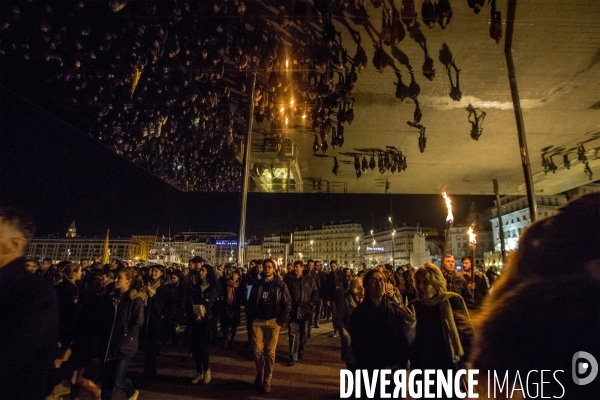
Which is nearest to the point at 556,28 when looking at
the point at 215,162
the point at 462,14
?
the point at 462,14

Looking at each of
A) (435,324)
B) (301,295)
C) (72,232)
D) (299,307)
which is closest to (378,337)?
(435,324)

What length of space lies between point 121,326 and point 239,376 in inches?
100

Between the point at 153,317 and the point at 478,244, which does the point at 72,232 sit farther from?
the point at 478,244

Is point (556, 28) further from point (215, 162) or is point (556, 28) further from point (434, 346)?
point (215, 162)

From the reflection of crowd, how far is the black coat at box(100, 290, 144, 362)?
4911 mm

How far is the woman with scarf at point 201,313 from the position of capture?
17.4ft

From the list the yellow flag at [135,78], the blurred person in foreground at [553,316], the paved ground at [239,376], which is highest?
the yellow flag at [135,78]

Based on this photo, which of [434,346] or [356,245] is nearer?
[434,346]

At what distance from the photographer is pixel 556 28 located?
6.22 metres

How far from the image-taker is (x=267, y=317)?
5406 mm

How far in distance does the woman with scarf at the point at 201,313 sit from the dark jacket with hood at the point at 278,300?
94cm

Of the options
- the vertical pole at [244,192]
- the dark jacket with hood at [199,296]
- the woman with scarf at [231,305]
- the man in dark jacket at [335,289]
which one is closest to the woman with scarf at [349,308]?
the man in dark jacket at [335,289]

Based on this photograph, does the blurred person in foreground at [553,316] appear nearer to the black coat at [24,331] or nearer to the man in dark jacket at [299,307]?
the black coat at [24,331]

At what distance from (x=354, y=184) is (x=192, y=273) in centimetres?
1084
